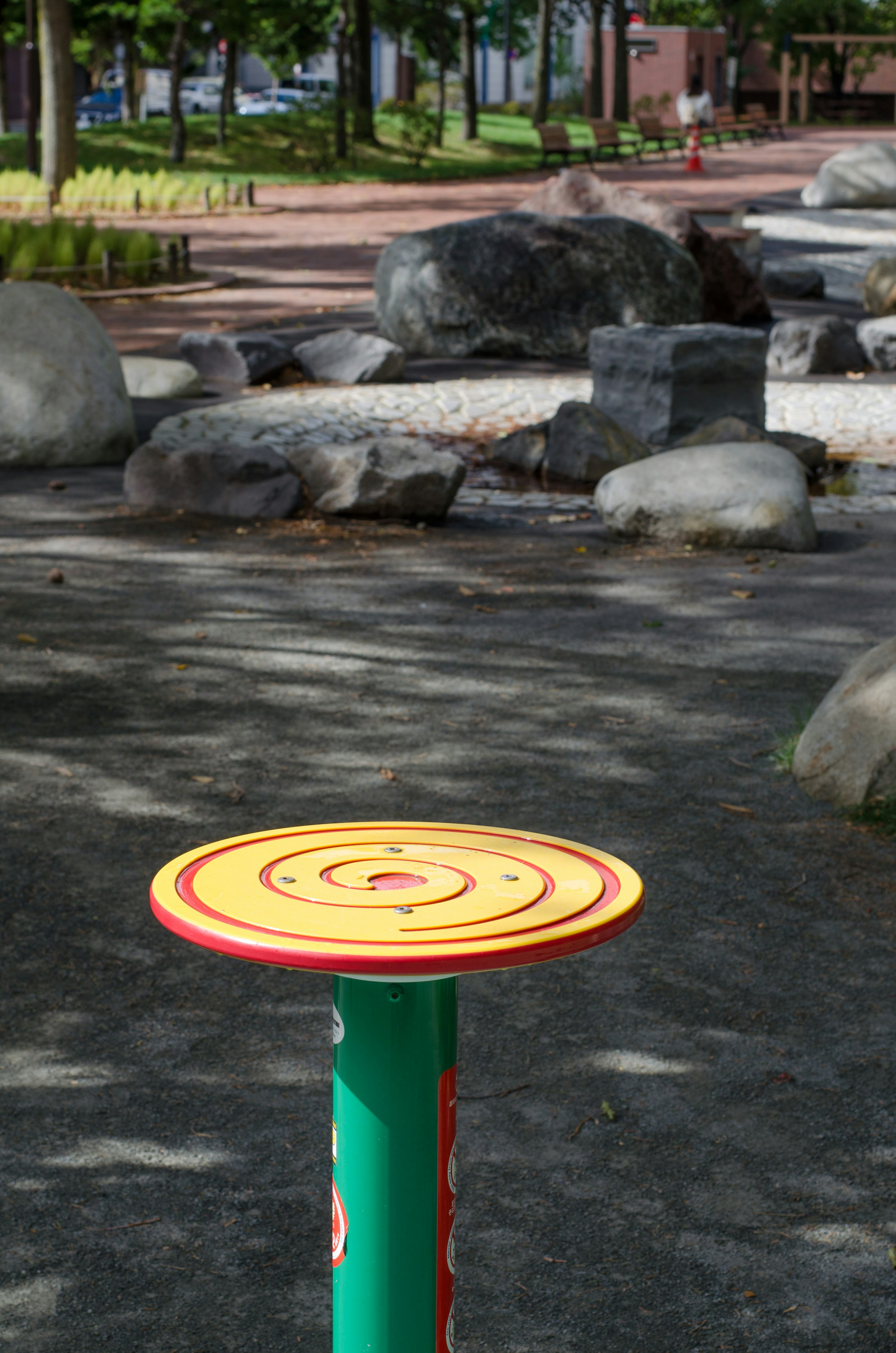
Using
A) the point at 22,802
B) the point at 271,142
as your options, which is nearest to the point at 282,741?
the point at 22,802

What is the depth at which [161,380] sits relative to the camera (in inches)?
498

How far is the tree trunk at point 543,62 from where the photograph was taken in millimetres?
44375

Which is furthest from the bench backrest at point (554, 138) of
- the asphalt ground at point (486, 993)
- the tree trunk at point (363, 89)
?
the asphalt ground at point (486, 993)

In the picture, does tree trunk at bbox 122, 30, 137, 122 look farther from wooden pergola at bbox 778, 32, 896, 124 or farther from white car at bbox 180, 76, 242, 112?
wooden pergola at bbox 778, 32, 896, 124

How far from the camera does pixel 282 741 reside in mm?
5551

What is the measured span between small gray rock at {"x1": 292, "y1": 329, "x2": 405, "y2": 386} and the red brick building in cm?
4622

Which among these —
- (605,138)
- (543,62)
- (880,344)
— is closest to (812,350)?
(880,344)

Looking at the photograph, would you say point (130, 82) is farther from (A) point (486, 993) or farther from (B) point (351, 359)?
(A) point (486, 993)

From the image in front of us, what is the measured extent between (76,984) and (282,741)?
6.03 ft

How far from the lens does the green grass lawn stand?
1367 inches

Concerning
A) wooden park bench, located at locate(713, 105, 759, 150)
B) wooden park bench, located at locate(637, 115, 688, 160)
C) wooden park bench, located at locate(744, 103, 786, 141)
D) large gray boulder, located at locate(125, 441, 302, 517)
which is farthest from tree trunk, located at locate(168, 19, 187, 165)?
large gray boulder, located at locate(125, 441, 302, 517)

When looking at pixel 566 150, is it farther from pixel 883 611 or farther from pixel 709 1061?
pixel 709 1061

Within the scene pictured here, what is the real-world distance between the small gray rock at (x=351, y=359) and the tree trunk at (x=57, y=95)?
1353 cm

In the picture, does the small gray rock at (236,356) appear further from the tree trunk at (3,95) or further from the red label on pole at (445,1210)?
the tree trunk at (3,95)
